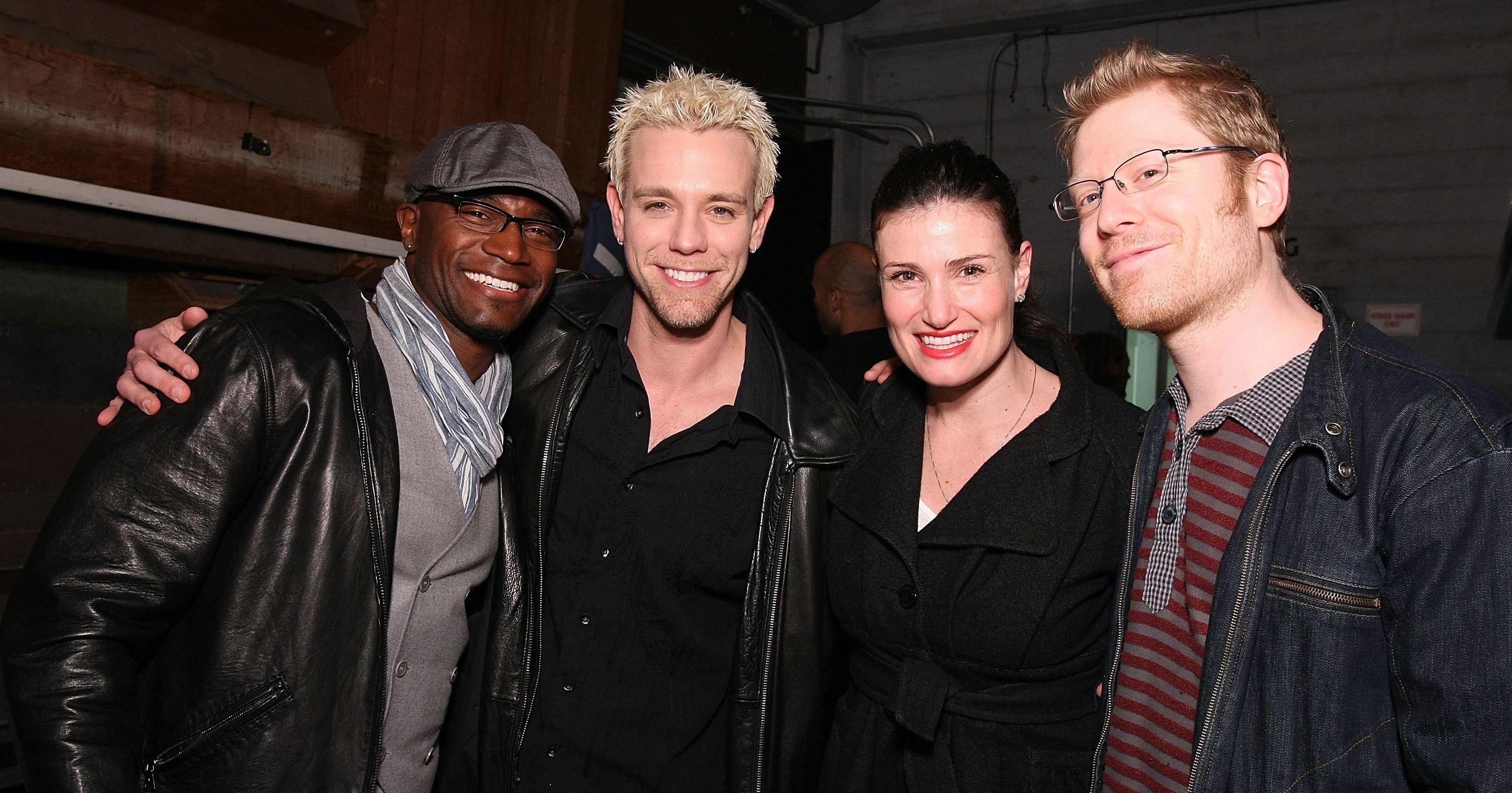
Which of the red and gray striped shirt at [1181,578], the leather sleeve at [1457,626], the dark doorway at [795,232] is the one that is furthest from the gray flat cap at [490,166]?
the dark doorway at [795,232]

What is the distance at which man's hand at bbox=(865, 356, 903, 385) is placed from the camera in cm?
229

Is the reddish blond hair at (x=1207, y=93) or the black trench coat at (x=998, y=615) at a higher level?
the reddish blond hair at (x=1207, y=93)

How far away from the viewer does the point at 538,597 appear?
2.07 m

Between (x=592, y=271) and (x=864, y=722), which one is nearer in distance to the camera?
(x=864, y=722)

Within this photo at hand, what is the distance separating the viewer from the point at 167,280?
Answer: 2.56 meters

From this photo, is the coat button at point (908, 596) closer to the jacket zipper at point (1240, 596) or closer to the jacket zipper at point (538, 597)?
the jacket zipper at point (1240, 596)

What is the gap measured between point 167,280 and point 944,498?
6.69 ft

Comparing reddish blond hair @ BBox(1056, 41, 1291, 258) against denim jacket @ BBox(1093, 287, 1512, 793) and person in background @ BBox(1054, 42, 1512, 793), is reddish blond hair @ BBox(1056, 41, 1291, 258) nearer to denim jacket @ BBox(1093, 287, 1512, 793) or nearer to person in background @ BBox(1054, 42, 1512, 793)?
person in background @ BBox(1054, 42, 1512, 793)

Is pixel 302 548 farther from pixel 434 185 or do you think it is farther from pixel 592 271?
pixel 592 271

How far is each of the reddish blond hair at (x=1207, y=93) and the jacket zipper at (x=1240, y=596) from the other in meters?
0.37

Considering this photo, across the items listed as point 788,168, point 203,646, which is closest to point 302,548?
point 203,646

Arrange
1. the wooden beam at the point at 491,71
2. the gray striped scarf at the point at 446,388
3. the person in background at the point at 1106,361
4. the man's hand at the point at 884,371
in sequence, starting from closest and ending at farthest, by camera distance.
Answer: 1. the gray striped scarf at the point at 446,388
2. the man's hand at the point at 884,371
3. the wooden beam at the point at 491,71
4. the person in background at the point at 1106,361

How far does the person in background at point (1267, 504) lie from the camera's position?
113 cm

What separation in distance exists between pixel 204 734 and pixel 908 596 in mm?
1193
